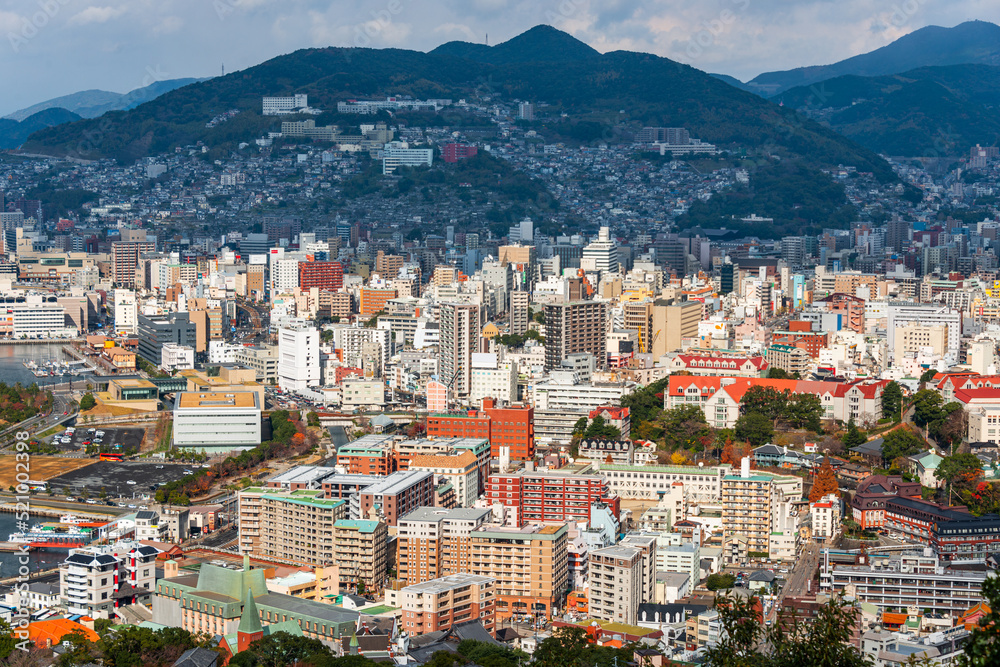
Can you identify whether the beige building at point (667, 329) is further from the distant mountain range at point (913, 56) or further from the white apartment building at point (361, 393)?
the distant mountain range at point (913, 56)

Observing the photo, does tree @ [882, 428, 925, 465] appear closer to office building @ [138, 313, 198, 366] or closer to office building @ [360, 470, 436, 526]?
office building @ [360, 470, 436, 526]

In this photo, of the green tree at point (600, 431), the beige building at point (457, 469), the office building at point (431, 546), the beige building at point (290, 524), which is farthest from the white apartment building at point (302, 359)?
the office building at point (431, 546)

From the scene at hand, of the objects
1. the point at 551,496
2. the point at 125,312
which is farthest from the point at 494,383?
the point at 125,312

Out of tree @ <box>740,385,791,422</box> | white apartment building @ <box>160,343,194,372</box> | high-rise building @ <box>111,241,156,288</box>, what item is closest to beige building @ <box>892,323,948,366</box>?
tree @ <box>740,385,791,422</box>

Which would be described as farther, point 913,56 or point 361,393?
point 913,56

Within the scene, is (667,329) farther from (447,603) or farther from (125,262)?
(125,262)

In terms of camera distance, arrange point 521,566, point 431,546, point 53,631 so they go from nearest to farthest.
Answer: point 53,631, point 521,566, point 431,546
